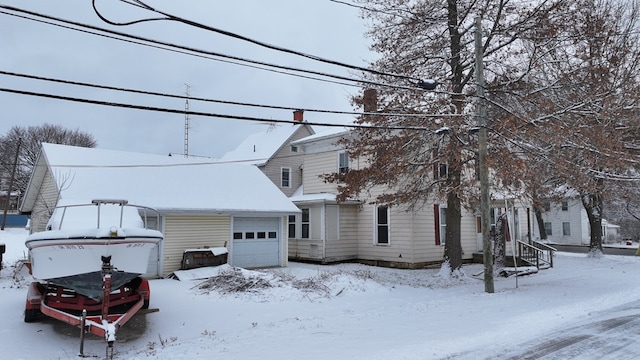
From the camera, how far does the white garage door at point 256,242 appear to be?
62.2 ft

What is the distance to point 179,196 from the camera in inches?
699

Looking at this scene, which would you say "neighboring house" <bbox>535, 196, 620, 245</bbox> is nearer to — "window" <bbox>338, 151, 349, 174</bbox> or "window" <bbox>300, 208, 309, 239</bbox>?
"window" <bbox>338, 151, 349, 174</bbox>

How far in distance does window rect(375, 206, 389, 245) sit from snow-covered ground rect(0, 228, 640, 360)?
4481 mm

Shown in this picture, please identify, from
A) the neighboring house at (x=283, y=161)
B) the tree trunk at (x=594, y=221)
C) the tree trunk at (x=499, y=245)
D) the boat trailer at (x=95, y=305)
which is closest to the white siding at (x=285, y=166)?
the neighboring house at (x=283, y=161)

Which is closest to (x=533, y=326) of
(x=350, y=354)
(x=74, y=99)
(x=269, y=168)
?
(x=350, y=354)

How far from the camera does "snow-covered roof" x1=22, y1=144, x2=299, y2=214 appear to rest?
54.2 ft

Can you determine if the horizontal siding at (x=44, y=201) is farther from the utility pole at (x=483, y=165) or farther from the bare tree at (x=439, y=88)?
the utility pole at (x=483, y=165)

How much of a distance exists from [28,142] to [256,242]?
158ft

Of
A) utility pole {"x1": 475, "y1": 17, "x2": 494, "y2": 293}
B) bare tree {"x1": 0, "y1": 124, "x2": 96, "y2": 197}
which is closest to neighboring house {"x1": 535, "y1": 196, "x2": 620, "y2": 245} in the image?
utility pole {"x1": 475, "y1": 17, "x2": 494, "y2": 293}

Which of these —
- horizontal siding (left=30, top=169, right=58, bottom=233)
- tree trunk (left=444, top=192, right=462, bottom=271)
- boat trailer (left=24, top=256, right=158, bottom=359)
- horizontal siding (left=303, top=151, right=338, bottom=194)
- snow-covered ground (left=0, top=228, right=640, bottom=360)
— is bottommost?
snow-covered ground (left=0, top=228, right=640, bottom=360)

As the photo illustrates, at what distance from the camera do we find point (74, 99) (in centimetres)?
757

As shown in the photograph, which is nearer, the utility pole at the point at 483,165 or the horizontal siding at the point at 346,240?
the utility pole at the point at 483,165

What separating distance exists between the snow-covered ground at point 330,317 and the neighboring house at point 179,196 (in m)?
2.50

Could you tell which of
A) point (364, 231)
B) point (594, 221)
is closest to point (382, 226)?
point (364, 231)
